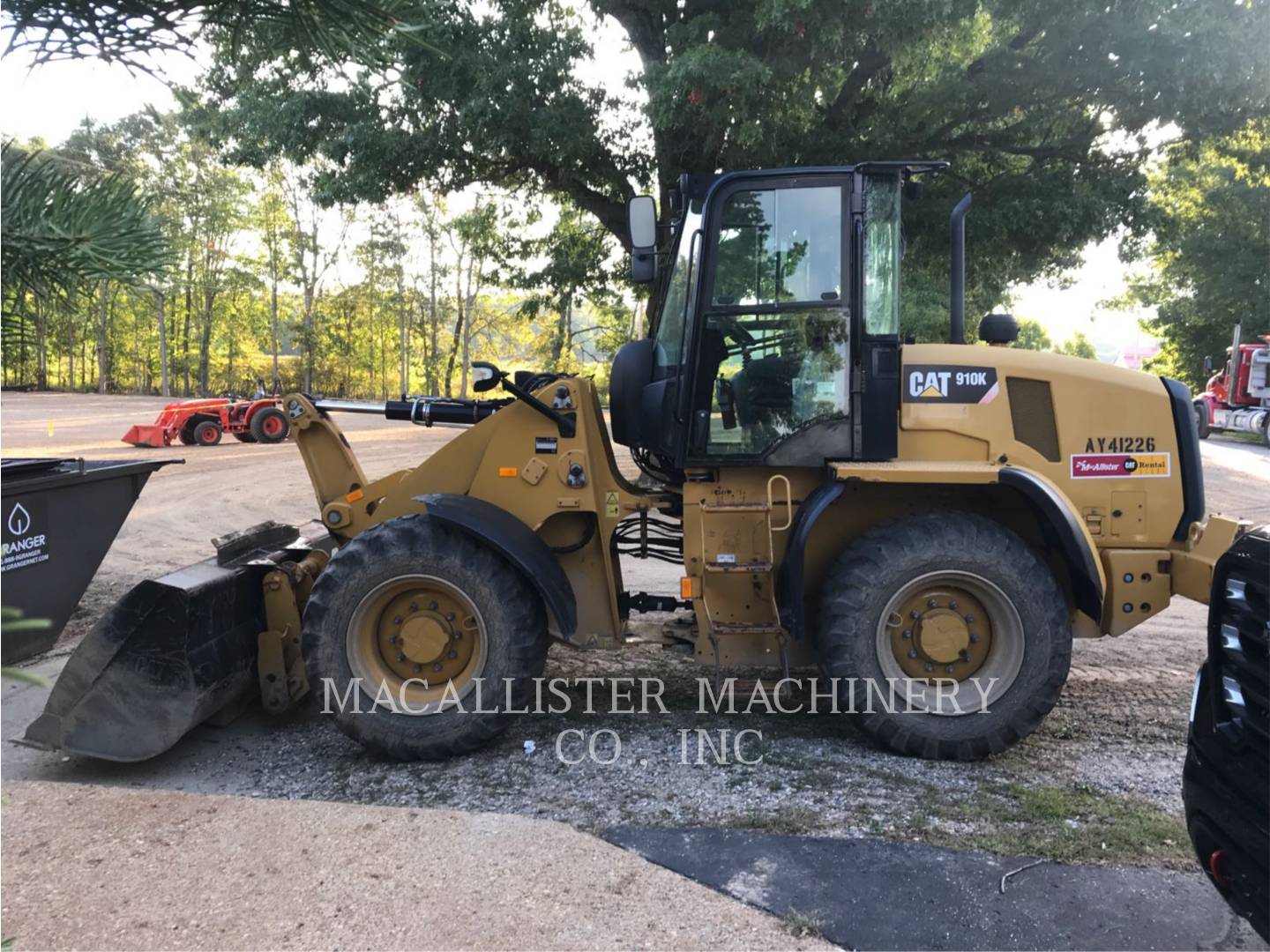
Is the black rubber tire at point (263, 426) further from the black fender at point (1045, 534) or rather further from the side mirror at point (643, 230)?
the black fender at point (1045, 534)

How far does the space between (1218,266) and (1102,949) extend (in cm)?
3025

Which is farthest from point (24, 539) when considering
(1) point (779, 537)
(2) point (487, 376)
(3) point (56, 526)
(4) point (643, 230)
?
(1) point (779, 537)

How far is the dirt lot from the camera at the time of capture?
138 inches

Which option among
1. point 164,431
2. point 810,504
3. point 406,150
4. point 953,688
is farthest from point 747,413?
point 164,431

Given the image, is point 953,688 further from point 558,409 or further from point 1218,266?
point 1218,266

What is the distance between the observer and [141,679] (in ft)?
13.0

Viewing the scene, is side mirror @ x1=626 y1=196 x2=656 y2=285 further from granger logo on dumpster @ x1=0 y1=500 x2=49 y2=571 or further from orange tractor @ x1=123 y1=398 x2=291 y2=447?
orange tractor @ x1=123 y1=398 x2=291 y2=447

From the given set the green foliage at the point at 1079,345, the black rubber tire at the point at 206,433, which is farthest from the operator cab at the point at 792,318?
the green foliage at the point at 1079,345

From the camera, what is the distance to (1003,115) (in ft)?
36.6

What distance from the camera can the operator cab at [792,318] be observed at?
13.8ft

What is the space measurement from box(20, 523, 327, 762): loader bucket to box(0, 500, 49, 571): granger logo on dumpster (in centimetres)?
150

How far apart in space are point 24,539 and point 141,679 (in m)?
1.88

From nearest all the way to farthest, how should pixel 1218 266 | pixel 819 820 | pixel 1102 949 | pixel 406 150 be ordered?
pixel 1102 949, pixel 819 820, pixel 406 150, pixel 1218 266

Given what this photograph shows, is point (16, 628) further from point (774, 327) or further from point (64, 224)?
point (774, 327)
